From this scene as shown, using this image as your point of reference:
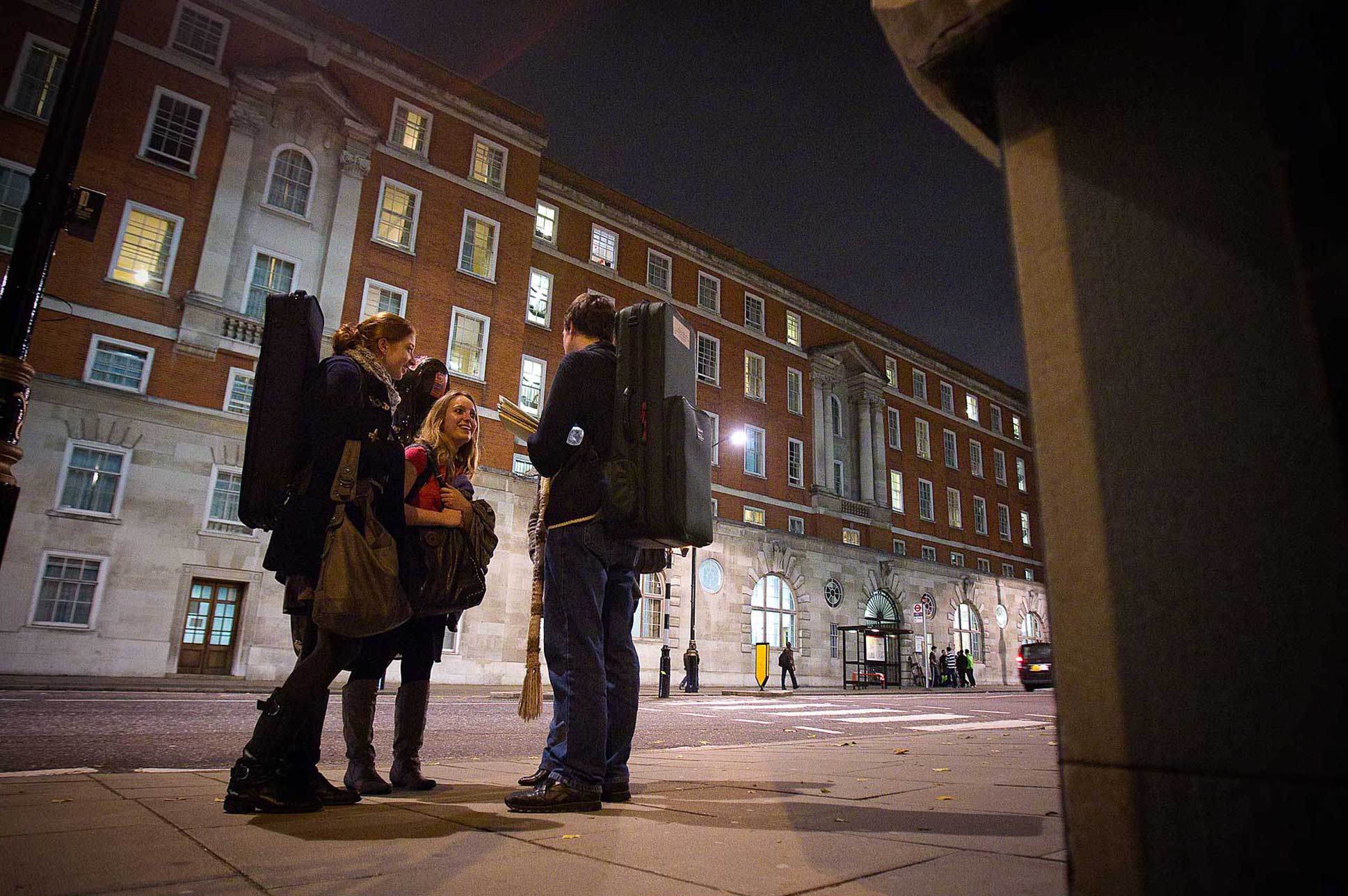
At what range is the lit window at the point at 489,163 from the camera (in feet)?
84.5

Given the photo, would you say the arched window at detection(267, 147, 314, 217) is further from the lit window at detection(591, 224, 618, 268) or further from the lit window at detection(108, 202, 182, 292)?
the lit window at detection(591, 224, 618, 268)

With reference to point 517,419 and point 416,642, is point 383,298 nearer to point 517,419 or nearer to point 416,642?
point 517,419

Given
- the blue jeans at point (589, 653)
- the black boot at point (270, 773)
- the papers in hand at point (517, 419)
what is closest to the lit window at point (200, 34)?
the papers in hand at point (517, 419)

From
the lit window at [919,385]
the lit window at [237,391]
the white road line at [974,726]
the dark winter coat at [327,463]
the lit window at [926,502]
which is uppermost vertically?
the lit window at [919,385]

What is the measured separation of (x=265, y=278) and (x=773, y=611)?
72.0 ft

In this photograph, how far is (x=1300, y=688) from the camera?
2.65ft

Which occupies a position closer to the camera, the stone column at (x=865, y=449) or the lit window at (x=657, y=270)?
the lit window at (x=657, y=270)

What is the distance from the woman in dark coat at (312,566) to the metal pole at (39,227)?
1118mm

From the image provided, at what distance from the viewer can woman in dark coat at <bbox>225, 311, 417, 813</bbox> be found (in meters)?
2.83

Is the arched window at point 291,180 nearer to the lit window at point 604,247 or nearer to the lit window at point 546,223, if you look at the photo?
the lit window at point 546,223

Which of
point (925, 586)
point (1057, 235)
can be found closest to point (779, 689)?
point (925, 586)

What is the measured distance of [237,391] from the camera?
19781 mm

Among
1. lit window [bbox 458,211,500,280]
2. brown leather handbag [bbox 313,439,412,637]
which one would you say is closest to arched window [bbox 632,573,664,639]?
lit window [bbox 458,211,500,280]

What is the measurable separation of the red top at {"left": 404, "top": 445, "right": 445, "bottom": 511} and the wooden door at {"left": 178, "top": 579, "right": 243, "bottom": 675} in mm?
18126
